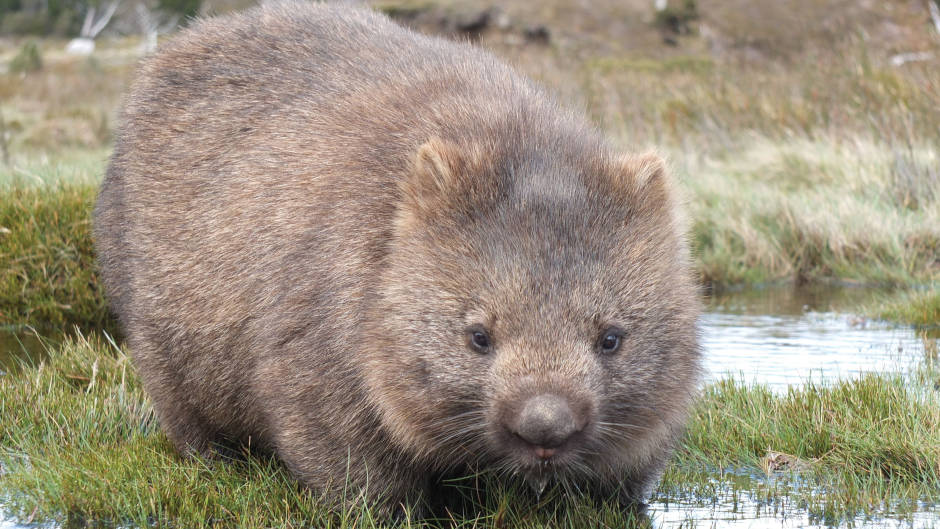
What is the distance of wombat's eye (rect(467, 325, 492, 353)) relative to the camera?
3.05m

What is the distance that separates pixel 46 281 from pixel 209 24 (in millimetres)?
2474

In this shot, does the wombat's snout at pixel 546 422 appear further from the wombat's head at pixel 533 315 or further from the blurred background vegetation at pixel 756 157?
the blurred background vegetation at pixel 756 157

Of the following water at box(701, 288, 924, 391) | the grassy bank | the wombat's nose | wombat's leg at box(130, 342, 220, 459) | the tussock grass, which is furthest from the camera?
the tussock grass

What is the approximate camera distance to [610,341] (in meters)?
3.11

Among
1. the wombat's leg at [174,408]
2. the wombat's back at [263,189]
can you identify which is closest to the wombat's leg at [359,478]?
the wombat's back at [263,189]

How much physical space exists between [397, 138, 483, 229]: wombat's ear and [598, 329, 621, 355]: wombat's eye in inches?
21.1

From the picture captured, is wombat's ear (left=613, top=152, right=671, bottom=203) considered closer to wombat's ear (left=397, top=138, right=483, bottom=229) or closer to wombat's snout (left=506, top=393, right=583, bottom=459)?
wombat's ear (left=397, top=138, right=483, bottom=229)

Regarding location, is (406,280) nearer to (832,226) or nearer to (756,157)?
(832,226)

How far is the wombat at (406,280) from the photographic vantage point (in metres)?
3.07

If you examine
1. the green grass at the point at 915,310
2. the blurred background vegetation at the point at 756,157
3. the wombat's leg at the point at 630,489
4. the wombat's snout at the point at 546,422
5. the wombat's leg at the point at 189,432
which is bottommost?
the blurred background vegetation at the point at 756,157

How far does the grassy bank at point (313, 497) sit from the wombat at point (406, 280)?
184 mm

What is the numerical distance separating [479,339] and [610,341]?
355mm

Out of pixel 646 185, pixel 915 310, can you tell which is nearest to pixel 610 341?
pixel 646 185

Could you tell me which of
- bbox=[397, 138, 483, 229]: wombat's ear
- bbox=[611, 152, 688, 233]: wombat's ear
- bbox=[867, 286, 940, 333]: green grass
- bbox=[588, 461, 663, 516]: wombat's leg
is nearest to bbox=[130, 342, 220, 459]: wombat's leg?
bbox=[397, 138, 483, 229]: wombat's ear
